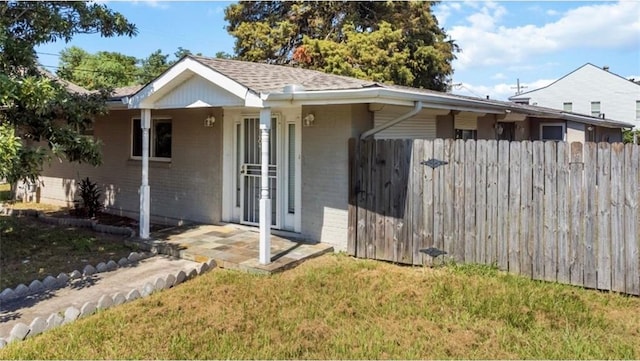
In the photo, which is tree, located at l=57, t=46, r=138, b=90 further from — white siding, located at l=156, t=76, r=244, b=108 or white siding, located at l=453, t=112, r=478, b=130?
white siding, located at l=453, t=112, r=478, b=130

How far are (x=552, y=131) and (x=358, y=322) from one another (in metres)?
14.0

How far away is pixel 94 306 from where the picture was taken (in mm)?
Result: 4973

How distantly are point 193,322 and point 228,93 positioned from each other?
3.77m

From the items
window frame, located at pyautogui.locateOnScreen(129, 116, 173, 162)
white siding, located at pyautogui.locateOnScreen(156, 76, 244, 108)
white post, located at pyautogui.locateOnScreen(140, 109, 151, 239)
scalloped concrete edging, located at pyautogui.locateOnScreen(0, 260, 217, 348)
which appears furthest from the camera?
window frame, located at pyautogui.locateOnScreen(129, 116, 173, 162)

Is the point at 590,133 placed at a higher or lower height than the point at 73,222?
higher

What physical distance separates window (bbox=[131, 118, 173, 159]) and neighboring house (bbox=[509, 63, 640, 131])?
28616mm

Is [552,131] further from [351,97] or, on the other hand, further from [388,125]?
[351,97]

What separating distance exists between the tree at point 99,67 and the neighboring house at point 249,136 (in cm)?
2083

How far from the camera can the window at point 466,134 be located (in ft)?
35.9

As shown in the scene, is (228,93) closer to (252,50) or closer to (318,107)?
(318,107)

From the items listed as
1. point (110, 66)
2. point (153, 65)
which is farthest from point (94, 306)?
point (153, 65)

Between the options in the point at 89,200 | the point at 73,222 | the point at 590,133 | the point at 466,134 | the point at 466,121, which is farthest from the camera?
the point at 590,133

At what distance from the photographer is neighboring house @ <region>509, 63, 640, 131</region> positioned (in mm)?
Answer: 33188

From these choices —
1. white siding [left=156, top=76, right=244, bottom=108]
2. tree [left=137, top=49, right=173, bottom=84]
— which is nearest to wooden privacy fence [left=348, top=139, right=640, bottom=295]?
white siding [left=156, top=76, right=244, bottom=108]
